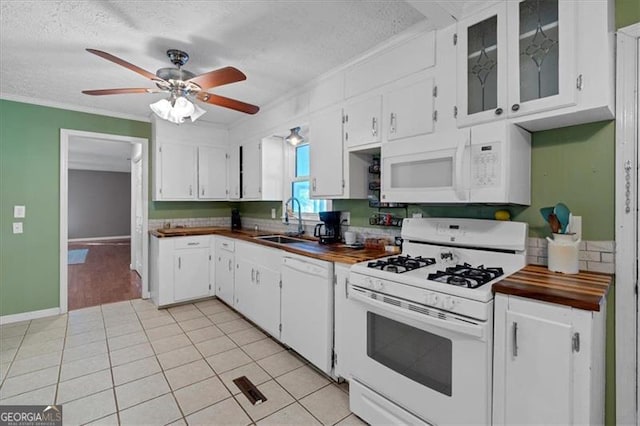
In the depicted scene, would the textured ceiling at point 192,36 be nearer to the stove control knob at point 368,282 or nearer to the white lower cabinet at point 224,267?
the stove control knob at point 368,282

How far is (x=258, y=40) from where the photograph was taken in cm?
221

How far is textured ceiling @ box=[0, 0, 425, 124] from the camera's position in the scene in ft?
6.05

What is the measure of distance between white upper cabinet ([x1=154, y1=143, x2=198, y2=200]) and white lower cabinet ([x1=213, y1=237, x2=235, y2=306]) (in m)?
0.87

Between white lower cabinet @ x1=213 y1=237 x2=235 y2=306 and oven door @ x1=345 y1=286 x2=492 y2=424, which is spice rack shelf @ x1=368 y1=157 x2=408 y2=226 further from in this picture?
white lower cabinet @ x1=213 y1=237 x2=235 y2=306

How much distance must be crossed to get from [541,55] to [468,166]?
0.63m

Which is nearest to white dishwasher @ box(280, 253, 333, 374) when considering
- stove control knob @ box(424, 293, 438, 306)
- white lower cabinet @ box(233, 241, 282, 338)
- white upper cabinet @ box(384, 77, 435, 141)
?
white lower cabinet @ box(233, 241, 282, 338)

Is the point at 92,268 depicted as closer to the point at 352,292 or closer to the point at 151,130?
the point at 151,130

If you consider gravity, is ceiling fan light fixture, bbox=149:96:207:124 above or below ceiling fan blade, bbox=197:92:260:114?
below

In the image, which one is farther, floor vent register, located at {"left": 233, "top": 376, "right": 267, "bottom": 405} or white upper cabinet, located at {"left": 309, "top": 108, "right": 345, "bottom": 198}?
A: white upper cabinet, located at {"left": 309, "top": 108, "right": 345, "bottom": 198}

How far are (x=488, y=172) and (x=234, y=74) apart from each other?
5.53ft

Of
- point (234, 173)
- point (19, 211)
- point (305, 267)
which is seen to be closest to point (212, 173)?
point (234, 173)

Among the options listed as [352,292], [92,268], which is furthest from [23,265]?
[352,292]

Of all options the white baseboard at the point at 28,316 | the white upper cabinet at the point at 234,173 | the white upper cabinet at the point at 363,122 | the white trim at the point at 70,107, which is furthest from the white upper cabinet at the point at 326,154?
the white baseboard at the point at 28,316

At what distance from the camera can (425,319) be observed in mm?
1472
